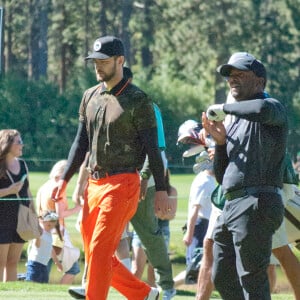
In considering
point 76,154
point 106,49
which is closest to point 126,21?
point 76,154

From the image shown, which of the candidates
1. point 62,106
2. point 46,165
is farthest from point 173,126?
point 46,165

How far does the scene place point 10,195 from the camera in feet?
39.9

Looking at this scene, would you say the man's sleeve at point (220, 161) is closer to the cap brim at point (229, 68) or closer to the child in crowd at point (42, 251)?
the cap brim at point (229, 68)

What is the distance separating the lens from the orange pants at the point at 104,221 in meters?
8.49

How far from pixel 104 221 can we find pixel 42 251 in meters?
4.41

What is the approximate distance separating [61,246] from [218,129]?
19.5 ft

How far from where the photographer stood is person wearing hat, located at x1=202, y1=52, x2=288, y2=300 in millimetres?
7582

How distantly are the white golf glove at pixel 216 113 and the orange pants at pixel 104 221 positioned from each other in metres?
1.22

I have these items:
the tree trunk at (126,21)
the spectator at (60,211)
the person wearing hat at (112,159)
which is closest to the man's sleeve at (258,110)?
the person wearing hat at (112,159)

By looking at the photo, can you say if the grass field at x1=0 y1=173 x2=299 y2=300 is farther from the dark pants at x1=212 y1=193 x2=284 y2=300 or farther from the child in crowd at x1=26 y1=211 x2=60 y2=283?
the dark pants at x1=212 y1=193 x2=284 y2=300

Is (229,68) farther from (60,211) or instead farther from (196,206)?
(60,211)

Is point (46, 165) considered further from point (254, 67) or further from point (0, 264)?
point (254, 67)

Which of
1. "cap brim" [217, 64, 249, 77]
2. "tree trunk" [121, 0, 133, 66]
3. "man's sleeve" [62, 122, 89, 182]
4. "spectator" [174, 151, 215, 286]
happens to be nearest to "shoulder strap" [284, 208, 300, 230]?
"man's sleeve" [62, 122, 89, 182]

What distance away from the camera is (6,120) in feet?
97.3
